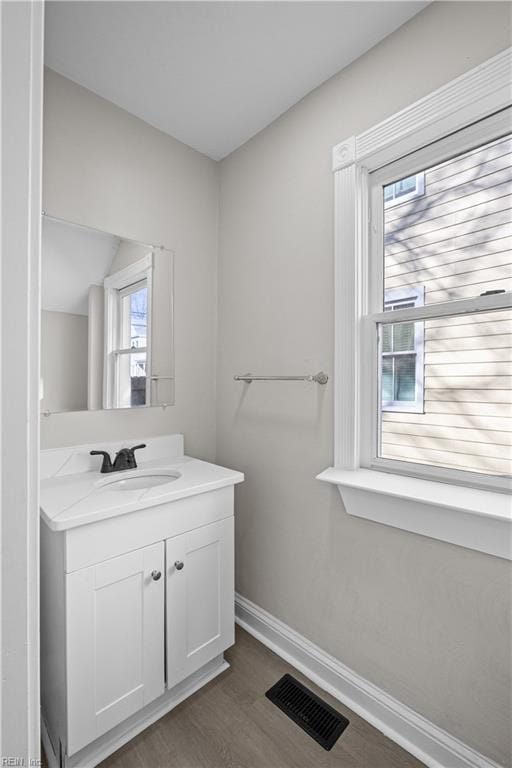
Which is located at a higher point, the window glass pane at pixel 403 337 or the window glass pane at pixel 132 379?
the window glass pane at pixel 403 337

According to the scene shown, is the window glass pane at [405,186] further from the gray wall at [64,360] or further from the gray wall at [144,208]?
the gray wall at [64,360]

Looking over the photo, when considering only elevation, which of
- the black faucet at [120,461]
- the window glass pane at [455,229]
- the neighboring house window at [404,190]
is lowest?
the black faucet at [120,461]

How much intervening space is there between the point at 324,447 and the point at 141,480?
825mm

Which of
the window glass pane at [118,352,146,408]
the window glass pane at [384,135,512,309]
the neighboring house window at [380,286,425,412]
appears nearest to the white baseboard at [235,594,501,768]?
the neighboring house window at [380,286,425,412]

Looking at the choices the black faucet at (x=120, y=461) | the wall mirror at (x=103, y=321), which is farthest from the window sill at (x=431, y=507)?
the wall mirror at (x=103, y=321)

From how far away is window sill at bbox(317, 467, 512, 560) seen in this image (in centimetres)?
104

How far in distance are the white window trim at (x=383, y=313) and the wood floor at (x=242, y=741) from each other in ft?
2.41

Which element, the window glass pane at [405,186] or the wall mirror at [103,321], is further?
the wall mirror at [103,321]

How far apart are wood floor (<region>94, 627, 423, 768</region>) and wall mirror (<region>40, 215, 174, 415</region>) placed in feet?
4.01

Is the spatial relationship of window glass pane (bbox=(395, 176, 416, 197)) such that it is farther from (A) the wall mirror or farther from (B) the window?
(A) the wall mirror

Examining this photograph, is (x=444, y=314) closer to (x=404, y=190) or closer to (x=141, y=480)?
(x=404, y=190)

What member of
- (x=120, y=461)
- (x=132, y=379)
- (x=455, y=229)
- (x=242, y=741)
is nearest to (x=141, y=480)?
(x=120, y=461)

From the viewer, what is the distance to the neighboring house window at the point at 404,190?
1344 mm

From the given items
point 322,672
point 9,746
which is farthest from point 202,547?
point 9,746
